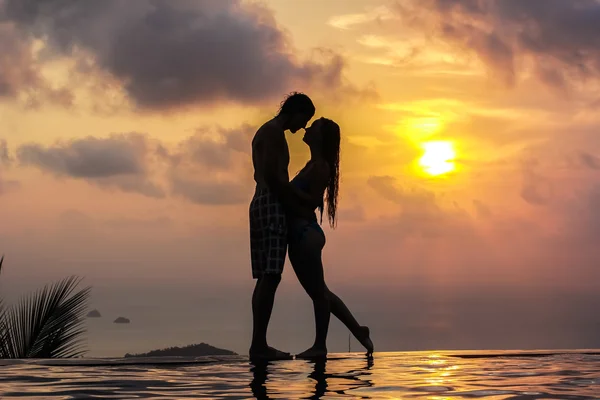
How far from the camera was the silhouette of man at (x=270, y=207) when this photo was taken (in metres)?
7.33

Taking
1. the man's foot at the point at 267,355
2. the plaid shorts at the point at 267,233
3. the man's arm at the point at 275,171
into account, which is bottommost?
the man's foot at the point at 267,355

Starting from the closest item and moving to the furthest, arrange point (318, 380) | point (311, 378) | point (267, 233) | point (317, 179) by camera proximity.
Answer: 1. point (318, 380)
2. point (311, 378)
3. point (267, 233)
4. point (317, 179)

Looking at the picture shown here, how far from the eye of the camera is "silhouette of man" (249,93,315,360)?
7328 mm

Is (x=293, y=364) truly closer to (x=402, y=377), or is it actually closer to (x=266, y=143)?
(x=402, y=377)

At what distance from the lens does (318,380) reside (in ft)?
17.9

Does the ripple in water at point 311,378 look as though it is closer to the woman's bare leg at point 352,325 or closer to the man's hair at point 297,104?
the woman's bare leg at point 352,325

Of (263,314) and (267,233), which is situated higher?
(267,233)

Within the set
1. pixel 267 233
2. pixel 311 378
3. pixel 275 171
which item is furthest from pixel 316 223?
pixel 311 378

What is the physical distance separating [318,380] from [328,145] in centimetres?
295

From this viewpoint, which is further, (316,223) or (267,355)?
(316,223)

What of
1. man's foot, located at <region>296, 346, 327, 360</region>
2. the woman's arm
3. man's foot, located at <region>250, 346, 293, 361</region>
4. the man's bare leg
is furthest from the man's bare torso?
man's foot, located at <region>296, 346, 327, 360</region>

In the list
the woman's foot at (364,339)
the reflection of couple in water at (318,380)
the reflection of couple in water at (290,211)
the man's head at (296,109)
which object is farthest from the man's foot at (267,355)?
the man's head at (296,109)

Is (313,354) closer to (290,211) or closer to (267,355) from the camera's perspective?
(267,355)

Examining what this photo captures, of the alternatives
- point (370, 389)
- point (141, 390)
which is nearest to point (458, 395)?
point (370, 389)
